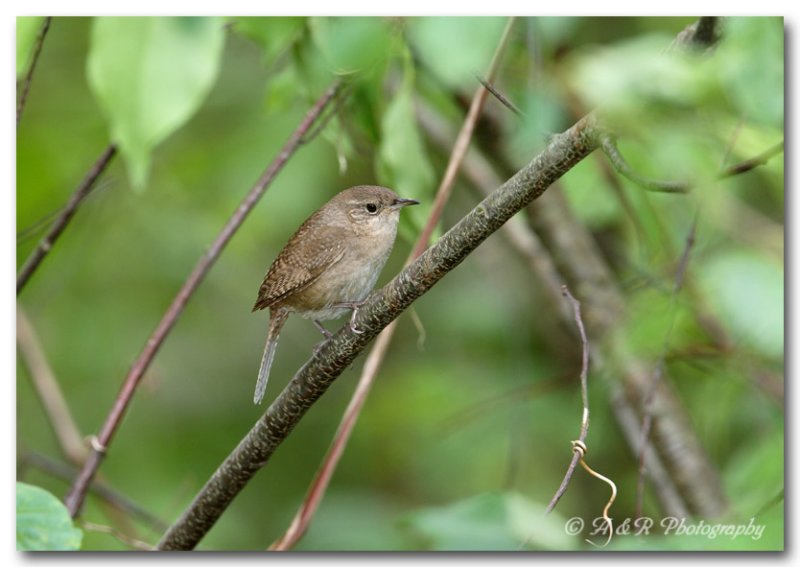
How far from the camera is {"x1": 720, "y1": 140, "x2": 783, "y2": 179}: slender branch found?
6.93 ft

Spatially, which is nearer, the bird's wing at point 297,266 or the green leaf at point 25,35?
the green leaf at point 25,35

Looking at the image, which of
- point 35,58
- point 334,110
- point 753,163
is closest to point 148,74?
point 35,58

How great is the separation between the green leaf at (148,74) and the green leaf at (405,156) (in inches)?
19.3

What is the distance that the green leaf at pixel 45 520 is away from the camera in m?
2.24

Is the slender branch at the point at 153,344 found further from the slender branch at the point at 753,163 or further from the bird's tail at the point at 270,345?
the slender branch at the point at 753,163

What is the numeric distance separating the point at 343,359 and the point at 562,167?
2.06 ft

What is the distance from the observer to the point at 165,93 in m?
2.07

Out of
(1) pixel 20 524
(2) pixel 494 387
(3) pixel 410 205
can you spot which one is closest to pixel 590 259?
(2) pixel 494 387

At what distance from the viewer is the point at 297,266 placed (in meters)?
2.60

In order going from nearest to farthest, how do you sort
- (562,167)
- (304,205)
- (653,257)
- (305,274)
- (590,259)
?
(562,167) → (305,274) → (653,257) → (590,259) → (304,205)

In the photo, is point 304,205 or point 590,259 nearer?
point 590,259

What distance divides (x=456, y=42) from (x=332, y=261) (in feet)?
2.76

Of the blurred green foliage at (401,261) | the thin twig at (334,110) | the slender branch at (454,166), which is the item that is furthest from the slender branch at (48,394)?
the slender branch at (454,166)
